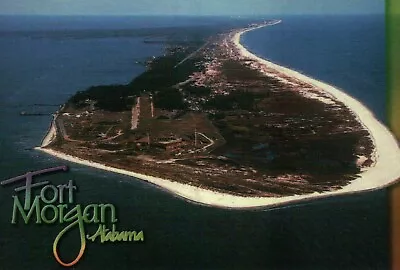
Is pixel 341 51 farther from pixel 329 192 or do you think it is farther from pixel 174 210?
pixel 174 210

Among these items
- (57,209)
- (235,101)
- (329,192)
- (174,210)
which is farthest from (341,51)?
(57,209)

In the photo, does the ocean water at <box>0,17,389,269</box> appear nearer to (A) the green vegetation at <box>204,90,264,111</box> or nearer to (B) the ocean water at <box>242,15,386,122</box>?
(B) the ocean water at <box>242,15,386,122</box>

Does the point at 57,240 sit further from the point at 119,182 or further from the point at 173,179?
the point at 173,179

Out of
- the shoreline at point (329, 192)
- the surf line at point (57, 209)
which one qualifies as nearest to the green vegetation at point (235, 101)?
the shoreline at point (329, 192)

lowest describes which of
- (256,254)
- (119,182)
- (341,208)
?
(256,254)

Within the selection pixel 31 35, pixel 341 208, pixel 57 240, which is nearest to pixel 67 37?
pixel 31 35

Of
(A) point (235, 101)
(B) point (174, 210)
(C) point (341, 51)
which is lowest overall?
(B) point (174, 210)

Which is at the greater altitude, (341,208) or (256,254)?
(341,208)
